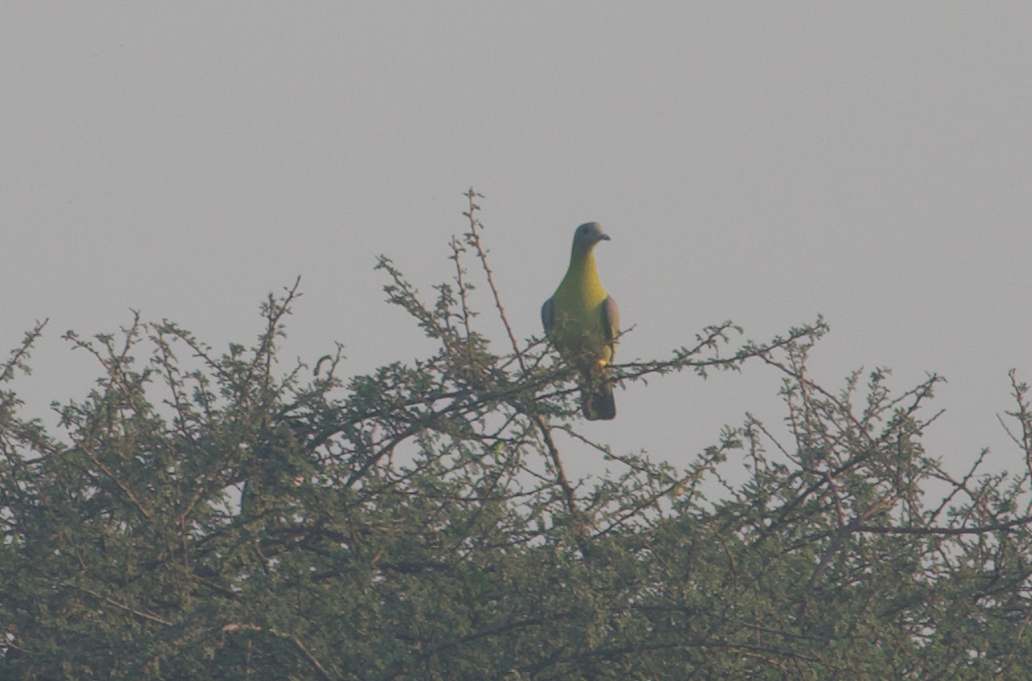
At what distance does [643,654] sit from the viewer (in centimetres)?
464

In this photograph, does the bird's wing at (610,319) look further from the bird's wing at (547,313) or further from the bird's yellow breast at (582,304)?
the bird's wing at (547,313)

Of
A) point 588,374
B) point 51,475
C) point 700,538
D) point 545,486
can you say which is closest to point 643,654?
point 700,538

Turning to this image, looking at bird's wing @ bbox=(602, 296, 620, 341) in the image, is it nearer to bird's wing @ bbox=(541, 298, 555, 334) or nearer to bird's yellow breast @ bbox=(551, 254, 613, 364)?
bird's yellow breast @ bbox=(551, 254, 613, 364)

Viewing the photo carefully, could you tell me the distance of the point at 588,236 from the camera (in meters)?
8.34

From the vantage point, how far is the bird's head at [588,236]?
831cm

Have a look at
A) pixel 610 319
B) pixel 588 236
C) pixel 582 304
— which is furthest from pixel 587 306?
pixel 588 236

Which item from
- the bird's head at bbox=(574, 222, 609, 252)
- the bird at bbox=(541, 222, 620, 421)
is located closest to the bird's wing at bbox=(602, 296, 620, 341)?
the bird at bbox=(541, 222, 620, 421)

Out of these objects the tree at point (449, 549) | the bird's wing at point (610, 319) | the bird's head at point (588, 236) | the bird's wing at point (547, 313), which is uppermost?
the bird's head at point (588, 236)

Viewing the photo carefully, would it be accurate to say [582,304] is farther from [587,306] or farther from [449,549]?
[449,549]

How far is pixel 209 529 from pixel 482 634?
1.27 m

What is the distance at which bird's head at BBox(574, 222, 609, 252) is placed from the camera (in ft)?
27.3

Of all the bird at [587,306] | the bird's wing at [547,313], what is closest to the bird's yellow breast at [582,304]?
the bird at [587,306]

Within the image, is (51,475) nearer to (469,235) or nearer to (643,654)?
(469,235)

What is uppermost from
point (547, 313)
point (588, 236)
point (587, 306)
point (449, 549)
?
point (588, 236)
